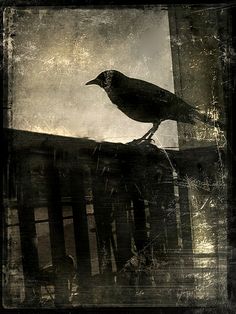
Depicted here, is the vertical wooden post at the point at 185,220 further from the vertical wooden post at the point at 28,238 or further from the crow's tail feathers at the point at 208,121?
the vertical wooden post at the point at 28,238

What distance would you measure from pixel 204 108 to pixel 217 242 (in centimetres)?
92

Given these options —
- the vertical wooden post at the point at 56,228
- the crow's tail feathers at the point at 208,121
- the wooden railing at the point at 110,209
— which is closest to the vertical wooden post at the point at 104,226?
the wooden railing at the point at 110,209

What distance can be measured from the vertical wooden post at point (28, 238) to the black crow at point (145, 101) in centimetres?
80

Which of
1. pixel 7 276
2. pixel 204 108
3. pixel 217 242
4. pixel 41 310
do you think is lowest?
pixel 41 310

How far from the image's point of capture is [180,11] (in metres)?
2.56

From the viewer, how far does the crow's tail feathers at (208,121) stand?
2.51 meters

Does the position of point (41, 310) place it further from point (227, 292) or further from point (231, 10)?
point (231, 10)

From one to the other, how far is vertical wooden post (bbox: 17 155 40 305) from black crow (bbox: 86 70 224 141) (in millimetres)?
799

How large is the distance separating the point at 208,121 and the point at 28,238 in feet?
4.84

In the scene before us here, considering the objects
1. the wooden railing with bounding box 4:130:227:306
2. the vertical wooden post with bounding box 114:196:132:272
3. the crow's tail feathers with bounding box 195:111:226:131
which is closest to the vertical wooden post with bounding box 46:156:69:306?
the wooden railing with bounding box 4:130:227:306

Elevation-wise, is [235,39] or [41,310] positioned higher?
[235,39]

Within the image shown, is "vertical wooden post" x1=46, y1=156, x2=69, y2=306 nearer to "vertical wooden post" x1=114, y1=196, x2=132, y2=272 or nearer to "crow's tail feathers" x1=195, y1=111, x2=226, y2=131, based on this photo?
"vertical wooden post" x1=114, y1=196, x2=132, y2=272

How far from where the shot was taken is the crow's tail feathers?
8.25ft

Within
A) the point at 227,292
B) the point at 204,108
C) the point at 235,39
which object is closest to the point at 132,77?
the point at 204,108
